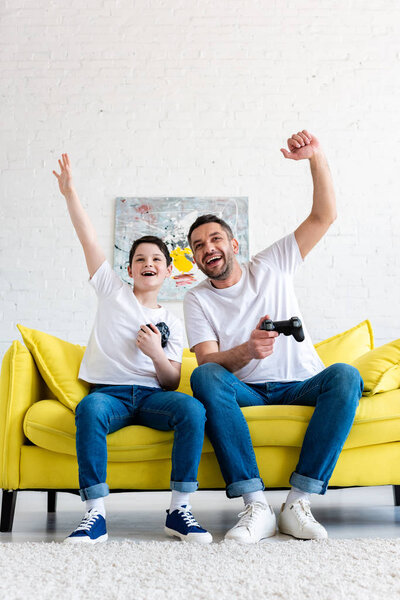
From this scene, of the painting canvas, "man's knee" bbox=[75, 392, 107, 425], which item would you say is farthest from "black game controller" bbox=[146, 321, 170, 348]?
the painting canvas

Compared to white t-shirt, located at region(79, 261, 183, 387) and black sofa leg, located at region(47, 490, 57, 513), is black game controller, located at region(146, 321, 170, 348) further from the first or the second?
black sofa leg, located at region(47, 490, 57, 513)

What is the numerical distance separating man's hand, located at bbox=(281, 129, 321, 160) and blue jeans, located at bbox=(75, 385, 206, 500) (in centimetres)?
96

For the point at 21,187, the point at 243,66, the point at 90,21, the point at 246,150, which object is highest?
the point at 90,21

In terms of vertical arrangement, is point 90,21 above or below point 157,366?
above

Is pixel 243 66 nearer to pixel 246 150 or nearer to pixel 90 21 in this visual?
pixel 246 150

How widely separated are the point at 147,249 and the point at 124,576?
126cm

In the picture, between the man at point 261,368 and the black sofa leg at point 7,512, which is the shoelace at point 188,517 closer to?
the man at point 261,368

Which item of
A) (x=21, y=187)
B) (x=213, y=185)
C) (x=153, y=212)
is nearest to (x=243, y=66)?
(x=213, y=185)

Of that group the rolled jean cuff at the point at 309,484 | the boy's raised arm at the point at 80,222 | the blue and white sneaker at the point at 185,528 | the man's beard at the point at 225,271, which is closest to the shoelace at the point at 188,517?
the blue and white sneaker at the point at 185,528

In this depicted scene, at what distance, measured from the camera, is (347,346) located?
8.31 ft

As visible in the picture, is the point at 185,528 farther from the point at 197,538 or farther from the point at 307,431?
the point at 307,431

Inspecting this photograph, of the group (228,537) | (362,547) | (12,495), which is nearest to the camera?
(362,547)

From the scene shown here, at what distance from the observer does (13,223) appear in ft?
12.8

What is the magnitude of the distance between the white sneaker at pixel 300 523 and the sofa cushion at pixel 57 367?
2.54ft
